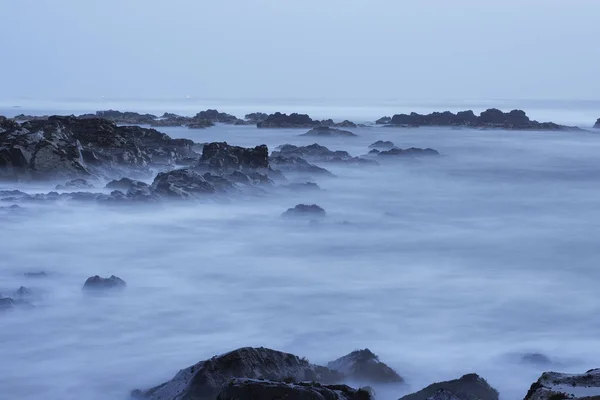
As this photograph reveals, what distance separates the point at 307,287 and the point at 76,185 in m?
9.67

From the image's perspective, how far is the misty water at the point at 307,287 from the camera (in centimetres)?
721

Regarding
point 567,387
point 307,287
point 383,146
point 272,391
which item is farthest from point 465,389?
point 383,146

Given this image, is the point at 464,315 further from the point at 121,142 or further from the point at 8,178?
the point at 121,142

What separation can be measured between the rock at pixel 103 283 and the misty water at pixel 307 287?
0.17m

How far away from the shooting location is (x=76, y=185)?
714 inches

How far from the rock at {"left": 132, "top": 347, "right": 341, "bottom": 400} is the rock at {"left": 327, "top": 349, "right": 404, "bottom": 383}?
53 centimetres

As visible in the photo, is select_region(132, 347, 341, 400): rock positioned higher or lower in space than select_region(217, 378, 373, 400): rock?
lower

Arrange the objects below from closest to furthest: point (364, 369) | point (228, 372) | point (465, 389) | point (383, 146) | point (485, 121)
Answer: point (228, 372) → point (465, 389) → point (364, 369) → point (383, 146) → point (485, 121)

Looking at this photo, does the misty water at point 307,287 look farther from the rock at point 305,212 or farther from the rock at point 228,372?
the rock at point 228,372

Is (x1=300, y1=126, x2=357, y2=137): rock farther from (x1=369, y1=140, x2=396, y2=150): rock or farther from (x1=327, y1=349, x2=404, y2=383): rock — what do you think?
(x1=327, y1=349, x2=404, y2=383): rock

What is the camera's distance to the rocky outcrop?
172 ft

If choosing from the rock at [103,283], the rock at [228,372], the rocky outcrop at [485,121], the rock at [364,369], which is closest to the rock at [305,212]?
the rock at [103,283]

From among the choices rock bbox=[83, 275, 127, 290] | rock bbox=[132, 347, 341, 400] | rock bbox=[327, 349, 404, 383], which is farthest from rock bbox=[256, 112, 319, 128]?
rock bbox=[132, 347, 341, 400]

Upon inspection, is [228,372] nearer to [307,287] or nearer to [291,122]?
[307,287]
